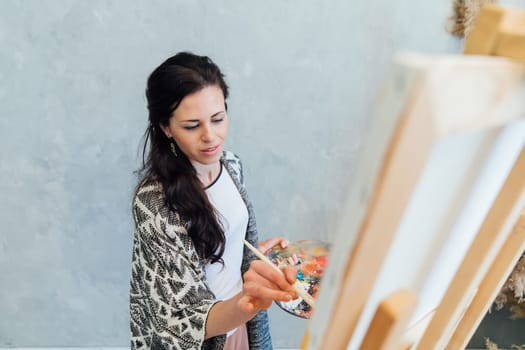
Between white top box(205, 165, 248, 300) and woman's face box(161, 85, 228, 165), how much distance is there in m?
0.11

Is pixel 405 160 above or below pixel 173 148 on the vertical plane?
above

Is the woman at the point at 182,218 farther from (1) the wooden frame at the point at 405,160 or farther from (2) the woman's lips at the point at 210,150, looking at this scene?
(1) the wooden frame at the point at 405,160

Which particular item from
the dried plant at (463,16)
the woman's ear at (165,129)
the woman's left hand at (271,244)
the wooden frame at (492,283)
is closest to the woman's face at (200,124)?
the woman's ear at (165,129)

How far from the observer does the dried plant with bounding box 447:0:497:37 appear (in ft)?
3.72

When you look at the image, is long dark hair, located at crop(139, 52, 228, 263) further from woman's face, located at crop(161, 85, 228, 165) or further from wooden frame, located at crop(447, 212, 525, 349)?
wooden frame, located at crop(447, 212, 525, 349)

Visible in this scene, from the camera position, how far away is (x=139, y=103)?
1213 mm

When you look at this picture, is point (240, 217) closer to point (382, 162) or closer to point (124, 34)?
point (124, 34)

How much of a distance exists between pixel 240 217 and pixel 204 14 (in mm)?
520

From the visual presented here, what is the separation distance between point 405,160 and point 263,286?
459 mm

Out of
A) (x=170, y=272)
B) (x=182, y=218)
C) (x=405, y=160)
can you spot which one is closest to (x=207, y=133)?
(x=182, y=218)

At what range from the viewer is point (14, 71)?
1156mm

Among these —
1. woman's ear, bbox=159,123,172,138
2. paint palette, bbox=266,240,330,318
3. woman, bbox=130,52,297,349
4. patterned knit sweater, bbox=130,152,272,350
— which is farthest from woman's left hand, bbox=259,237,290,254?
woman's ear, bbox=159,123,172,138

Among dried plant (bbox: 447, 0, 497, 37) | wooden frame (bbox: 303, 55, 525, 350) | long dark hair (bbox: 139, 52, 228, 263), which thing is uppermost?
dried plant (bbox: 447, 0, 497, 37)

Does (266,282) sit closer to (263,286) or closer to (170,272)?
(263,286)
